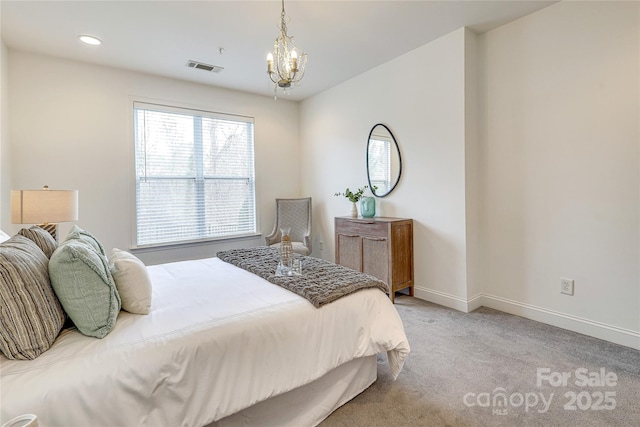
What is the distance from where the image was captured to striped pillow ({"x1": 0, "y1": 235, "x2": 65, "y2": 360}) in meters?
1.05

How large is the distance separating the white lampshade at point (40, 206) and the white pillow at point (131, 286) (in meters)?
1.32

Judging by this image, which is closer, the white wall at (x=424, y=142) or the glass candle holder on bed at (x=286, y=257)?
the glass candle holder on bed at (x=286, y=257)

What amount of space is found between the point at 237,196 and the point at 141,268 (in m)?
3.04

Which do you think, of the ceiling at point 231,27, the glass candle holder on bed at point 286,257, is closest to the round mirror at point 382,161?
the ceiling at point 231,27

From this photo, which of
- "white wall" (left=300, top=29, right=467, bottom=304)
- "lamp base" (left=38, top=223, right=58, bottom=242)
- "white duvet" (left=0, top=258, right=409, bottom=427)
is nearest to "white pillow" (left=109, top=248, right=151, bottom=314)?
"white duvet" (left=0, top=258, right=409, bottom=427)

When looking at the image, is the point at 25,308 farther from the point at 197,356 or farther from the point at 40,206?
the point at 40,206

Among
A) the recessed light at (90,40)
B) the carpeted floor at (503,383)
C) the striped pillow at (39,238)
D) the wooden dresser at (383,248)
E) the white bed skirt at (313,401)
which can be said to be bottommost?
the carpeted floor at (503,383)

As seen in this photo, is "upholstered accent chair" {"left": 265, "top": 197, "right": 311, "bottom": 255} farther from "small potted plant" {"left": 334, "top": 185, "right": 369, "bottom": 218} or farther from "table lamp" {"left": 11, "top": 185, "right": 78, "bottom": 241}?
"table lamp" {"left": 11, "top": 185, "right": 78, "bottom": 241}

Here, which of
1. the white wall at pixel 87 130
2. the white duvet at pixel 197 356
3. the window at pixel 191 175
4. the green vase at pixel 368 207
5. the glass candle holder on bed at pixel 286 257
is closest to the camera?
the white duvet at pixel 197 356

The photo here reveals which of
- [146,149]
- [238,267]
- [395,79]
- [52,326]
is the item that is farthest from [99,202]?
[395,79]

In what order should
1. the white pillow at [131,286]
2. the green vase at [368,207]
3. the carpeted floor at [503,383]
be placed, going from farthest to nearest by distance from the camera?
the green vase at [368,207] → the carpeted floor at [503,383] → the white pillow at [131,286]

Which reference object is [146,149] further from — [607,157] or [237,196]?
[607,157]

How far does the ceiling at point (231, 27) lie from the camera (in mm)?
2490

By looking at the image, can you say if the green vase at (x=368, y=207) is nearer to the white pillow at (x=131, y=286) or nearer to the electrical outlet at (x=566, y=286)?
the electrical outlet at (x=566, y=286)
